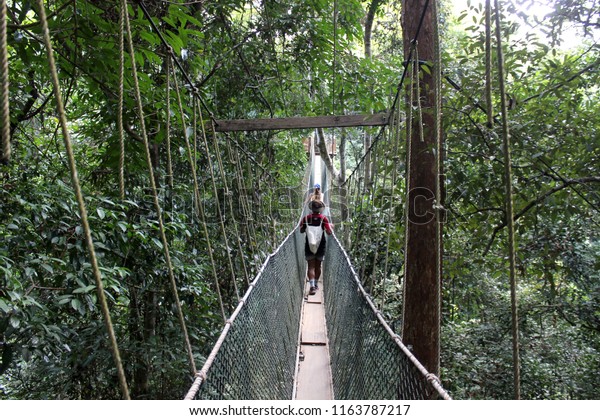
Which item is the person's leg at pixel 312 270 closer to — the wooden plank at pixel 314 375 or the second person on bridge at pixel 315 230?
the second person on bridge at pixel 315 230

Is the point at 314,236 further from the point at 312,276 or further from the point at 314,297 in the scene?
the point at 314,297

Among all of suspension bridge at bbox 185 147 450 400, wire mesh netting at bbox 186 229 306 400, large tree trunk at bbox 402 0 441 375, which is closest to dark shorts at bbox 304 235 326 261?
suspension bridge at bbox 185 147 450 400

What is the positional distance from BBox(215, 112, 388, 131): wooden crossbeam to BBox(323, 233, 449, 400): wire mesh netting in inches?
28.5

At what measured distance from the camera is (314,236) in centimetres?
380

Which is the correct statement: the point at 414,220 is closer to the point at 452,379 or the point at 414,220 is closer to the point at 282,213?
the point at 452,379

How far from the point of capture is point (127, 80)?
1604 mm

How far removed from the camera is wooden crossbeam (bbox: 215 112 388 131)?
2416mm

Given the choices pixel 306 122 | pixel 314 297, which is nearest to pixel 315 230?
pixel 314 297

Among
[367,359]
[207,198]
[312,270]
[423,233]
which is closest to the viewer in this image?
[367,359]

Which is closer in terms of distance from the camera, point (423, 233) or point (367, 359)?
point (367, 359)

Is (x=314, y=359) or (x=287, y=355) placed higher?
(x=287, y=355)

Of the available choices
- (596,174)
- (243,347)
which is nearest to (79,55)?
(243,347)

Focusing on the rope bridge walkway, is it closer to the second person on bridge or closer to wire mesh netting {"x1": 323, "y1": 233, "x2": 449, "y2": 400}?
wire mesh netting {"x1": 323, "y1": 233, "x2": 449, "y2": 400}

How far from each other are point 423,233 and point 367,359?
0.60 meters
